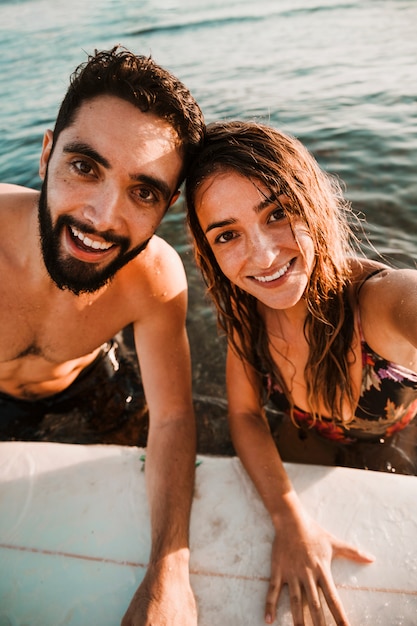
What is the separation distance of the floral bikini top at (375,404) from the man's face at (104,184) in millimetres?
1084

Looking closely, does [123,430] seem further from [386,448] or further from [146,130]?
[146,130]

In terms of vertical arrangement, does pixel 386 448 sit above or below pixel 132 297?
below

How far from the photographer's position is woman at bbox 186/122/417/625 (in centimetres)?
179

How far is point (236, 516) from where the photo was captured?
79.8 inches

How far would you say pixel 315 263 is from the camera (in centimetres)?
201

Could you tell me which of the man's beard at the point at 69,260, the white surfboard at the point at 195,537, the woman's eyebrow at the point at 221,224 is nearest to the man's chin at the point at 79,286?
the man's beard at the point at 69,260

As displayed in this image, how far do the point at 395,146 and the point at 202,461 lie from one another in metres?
5.20

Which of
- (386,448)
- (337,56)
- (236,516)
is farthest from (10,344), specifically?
(337,56)

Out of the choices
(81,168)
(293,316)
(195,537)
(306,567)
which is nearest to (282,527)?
(306,567)

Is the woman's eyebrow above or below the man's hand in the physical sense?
above

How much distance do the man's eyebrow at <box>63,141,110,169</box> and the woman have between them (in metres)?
0.38

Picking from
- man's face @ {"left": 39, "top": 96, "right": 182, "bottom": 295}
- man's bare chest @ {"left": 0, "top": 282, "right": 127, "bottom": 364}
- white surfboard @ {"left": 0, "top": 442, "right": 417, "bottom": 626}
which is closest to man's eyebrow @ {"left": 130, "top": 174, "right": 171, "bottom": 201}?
man's face @ {"left": 39, "top": 96, "right": 182, "bottom": 295}

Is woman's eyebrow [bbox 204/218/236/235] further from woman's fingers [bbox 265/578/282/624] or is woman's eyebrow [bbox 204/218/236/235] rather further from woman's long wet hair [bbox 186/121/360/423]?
woman's fingers [bbox 265/578/282/624]

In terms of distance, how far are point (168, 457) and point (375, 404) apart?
1048mm
